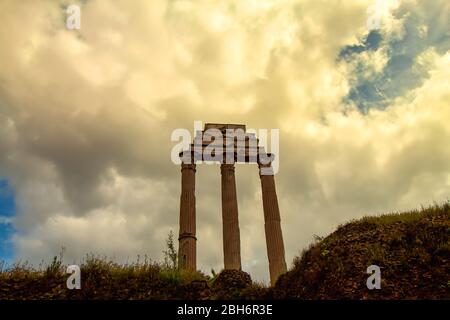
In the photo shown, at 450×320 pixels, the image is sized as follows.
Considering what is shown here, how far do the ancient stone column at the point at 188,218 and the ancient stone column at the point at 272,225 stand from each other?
194 inches

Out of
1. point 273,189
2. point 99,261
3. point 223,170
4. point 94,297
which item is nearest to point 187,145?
point 223,170

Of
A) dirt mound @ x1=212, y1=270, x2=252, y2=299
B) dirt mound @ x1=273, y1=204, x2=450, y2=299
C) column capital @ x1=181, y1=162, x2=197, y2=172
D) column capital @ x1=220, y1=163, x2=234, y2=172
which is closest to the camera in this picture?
dirt mound @ x1=273, y1=204, x2=450, y2=299

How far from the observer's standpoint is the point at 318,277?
1323 cm

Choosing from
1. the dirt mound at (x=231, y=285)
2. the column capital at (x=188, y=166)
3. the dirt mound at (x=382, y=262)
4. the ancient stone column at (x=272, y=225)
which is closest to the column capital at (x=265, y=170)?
the ancient stone column at (x=272, y=225)

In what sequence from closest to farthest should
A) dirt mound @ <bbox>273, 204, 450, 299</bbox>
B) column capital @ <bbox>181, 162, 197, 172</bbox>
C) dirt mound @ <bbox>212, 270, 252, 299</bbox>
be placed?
dirt mound @ <bbox>273, 204, 450, 299</bbox>, dirt mound @ <bbox>212, 270, 252, 299</bbox>, column capital @ <bbox>181, 162, 197, 172</bbox>

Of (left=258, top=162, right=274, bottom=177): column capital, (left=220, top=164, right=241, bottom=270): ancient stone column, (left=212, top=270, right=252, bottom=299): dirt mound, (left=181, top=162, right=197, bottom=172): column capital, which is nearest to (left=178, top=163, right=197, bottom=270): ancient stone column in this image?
(left=181, top=162, right=197, bottom=172): column capital

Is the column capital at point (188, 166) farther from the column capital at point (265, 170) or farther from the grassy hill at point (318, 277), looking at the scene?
the grassy hill at point (318, 277)

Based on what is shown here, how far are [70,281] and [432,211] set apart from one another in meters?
14.0

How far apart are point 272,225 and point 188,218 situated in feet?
18.6

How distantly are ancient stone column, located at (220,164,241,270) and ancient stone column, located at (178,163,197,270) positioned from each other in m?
2.20

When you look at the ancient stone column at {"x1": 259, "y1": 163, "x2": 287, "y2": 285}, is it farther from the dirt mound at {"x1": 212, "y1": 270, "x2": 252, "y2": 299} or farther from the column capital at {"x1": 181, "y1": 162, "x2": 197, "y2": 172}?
the dirt mound at {"x1": 212, "y1": 270, "x2": 252, "y2": 299}

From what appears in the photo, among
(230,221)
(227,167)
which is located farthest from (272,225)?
(227,167)

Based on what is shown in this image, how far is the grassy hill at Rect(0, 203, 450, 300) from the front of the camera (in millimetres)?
11805

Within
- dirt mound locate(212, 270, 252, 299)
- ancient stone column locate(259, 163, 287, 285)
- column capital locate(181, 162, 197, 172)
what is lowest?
dirt mound locate(212, 270, 252, 299)
